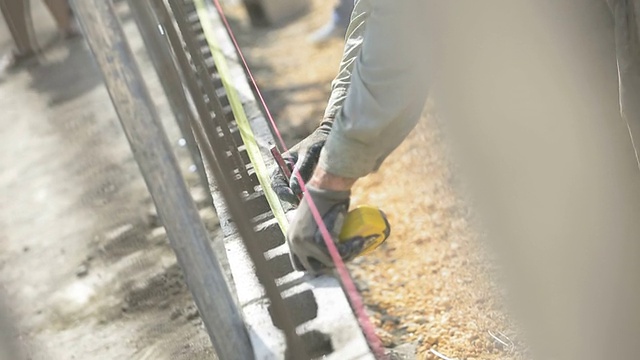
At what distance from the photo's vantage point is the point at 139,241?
2.68 m

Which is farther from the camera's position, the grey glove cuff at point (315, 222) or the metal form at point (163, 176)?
the grey glove cuff at point (315, 222)

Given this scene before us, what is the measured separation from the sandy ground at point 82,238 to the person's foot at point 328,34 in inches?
30.8

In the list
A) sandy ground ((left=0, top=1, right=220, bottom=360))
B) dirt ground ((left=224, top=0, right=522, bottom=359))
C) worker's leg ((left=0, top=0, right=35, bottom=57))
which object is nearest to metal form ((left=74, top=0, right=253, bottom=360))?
dirt ground ((left=224, top=0, right=522, bottom=359))

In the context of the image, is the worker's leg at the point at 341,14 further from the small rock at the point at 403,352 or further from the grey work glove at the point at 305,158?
the grey work glove at the point at 305,158

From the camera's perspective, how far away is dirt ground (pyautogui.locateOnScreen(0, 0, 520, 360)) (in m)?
1.93

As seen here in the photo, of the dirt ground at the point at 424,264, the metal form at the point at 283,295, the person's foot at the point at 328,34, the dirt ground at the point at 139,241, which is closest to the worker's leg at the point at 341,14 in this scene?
the person's foot at the point at 328,34

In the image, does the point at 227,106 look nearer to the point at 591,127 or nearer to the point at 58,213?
the point at 58,213

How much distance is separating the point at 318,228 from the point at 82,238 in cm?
178

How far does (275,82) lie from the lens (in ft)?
11.7

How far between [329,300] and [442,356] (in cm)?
31

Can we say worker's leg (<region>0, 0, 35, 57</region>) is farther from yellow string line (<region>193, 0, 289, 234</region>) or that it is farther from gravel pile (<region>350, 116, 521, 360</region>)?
gravel pile (<region>350, 116, 521, 360</region>)

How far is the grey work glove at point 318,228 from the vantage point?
1188 millimetres

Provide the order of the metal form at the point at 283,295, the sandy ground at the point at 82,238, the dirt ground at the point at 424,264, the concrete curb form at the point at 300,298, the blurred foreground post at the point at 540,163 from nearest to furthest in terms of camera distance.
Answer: the blurred foreground post at the point at 540,163 < the metal form at the point at 283,295 < the concrete curb form at the point at 300,298 < the dirt ground at the point at 424,264 < the sandy ground at the point at 82,238

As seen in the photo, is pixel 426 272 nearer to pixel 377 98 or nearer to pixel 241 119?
pixel 241 119
